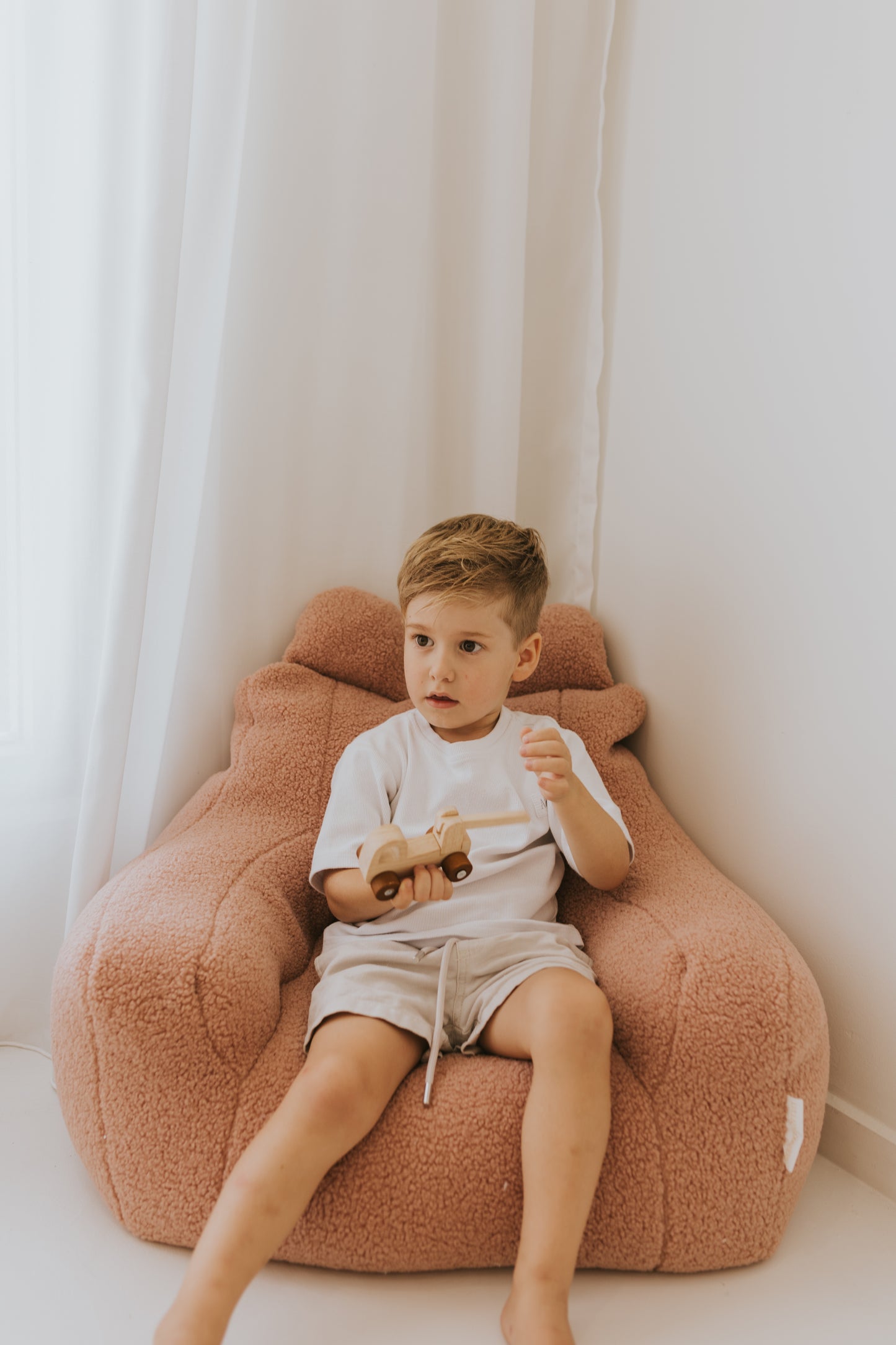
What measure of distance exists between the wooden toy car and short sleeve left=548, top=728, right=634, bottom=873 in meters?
0.15

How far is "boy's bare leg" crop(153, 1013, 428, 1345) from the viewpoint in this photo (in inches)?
29.8

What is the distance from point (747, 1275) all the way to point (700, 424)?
1.00 metres

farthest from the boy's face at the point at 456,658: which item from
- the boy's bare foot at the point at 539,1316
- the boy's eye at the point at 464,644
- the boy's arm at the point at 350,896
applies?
the boy's bare foot at the point at 539,1316

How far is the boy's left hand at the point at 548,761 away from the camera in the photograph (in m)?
1.00

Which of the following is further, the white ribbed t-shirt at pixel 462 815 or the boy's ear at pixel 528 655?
the boy's ear at pixel 528 655

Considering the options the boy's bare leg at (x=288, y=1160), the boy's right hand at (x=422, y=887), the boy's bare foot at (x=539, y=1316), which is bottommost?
the boy's bare foot at (x=539, y=1316)

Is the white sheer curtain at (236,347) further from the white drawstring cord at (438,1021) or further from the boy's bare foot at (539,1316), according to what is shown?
the boy's bare foot at (539,1316)

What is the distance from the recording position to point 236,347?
4.44ft

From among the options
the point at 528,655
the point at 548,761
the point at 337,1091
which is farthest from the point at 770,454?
the point at 337,1091

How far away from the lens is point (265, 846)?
1.20 metres

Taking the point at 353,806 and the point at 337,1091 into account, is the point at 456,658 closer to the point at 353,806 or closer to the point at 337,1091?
the point at 353,806

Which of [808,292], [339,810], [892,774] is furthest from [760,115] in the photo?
[339,810]

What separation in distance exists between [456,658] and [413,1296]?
636mm

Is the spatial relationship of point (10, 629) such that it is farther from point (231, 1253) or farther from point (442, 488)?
point (231, 1253)
